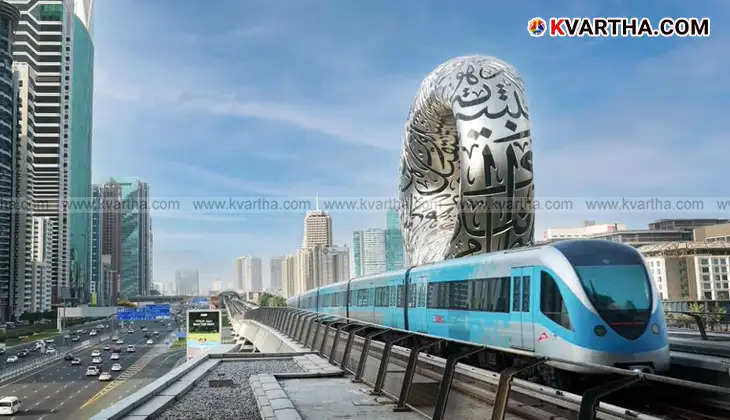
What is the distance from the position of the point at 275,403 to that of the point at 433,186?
1756 cm

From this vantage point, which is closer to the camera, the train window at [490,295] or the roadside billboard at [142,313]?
the train window at [490,295]

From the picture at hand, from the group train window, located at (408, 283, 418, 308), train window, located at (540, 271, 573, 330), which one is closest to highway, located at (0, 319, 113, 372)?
train window, located at (408, 283, 418, 308)

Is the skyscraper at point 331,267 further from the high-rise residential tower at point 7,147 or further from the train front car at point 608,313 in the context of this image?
the train front car at point 608,313

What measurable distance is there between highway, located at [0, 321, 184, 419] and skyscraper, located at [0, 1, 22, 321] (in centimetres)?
3521

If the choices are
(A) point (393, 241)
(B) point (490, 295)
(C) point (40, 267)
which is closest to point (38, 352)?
(C) point (40, 267)

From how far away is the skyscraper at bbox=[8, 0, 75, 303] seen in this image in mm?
147125

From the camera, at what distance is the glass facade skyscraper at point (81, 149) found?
158m

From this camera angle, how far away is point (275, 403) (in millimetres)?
10867

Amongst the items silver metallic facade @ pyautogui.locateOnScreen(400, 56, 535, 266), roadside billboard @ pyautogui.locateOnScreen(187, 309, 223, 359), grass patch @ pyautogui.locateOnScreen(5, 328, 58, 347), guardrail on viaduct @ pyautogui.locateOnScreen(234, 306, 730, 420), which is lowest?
grass patch @ pyautogui.locateOnScreen(5, 328, 58, 347)

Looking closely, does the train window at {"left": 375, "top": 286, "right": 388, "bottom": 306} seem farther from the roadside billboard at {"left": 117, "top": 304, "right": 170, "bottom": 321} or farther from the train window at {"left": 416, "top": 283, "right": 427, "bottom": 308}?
the roadside billboard at {"left": 117, "top": 304, "right": 170, "bottom": 321}

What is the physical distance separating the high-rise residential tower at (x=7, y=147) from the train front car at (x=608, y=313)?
341 ft


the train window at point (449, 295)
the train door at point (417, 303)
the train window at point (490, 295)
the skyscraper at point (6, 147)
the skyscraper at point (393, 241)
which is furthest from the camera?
the skyscraper at point (393, 241)

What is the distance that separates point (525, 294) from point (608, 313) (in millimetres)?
1950

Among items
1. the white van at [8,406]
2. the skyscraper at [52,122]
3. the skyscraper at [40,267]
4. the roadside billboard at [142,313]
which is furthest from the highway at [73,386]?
the skyscraper at [52,122]
